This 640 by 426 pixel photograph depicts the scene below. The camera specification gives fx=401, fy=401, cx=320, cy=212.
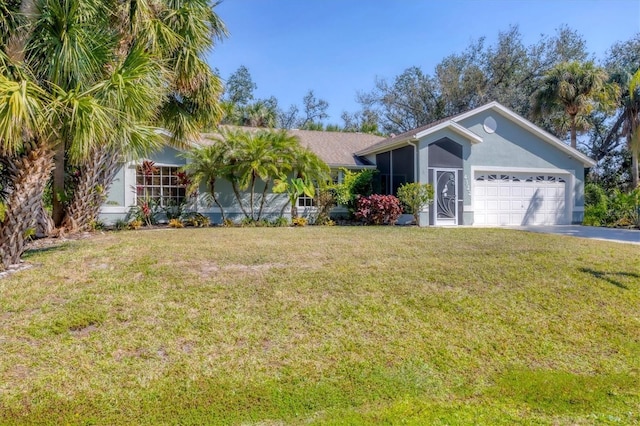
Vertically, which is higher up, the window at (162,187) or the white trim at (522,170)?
the white trim at (522,170)

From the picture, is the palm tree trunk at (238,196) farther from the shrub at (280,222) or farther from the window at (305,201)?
the window at (305,201)

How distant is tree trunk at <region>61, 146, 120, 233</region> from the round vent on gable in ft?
48.6

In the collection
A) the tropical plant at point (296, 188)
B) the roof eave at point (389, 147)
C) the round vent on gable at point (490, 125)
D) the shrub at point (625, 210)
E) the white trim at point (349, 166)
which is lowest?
the shrub at point (625, 210)

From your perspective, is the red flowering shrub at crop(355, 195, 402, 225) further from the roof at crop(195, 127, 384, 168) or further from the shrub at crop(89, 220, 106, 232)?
the shrub at crop(89, 220, 106, 232)

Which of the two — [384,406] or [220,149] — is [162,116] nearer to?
[220,149]

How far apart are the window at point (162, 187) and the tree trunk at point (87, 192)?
2938 mm

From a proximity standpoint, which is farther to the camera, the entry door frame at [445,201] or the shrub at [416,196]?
the entry door frame at [445,201]

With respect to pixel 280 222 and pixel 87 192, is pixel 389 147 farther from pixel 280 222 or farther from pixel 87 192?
pixel 87 192

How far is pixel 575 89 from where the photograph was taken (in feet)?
70.8

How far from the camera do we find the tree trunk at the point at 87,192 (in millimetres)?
11648

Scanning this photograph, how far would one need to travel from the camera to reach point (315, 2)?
635 inches

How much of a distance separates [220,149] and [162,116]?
8.02 feet

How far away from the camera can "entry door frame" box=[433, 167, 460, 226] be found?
16.3 m

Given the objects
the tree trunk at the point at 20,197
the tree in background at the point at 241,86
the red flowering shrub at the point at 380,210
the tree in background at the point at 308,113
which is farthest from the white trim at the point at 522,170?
the tree in background at the point at 241,86
